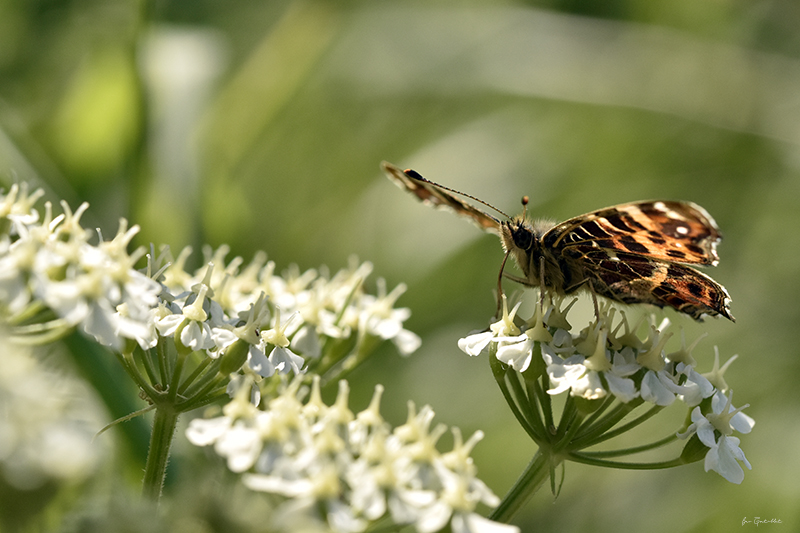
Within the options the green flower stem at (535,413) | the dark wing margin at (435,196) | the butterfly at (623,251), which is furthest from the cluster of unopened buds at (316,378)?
the dark wing margin at (435,196)

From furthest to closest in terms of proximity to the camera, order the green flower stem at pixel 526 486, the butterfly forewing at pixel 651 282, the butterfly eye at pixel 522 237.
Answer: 1. the butterfly eye at pixel 522 237
2. the butterfly forewing at pixel 651 282
3. the green flower stem at pixel 526 486

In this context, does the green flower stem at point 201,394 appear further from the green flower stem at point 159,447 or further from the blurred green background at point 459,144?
the blurred green background at point 459,144

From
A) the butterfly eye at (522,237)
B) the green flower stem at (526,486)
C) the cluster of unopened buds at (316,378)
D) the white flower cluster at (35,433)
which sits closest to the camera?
the white flower cluster at (35,433)

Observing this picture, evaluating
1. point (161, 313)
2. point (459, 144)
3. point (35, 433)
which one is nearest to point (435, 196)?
point (161, 313)

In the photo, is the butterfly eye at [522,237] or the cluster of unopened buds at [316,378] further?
the butterfly eye at [522,237]

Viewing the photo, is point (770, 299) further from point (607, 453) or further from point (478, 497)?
point (478, 497)

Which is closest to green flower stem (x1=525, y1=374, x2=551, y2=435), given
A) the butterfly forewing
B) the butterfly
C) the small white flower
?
the small white flower

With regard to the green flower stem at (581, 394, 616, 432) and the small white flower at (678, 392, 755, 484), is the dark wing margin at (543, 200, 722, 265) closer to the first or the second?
the small white flower at (678, 392, 755, 484)
